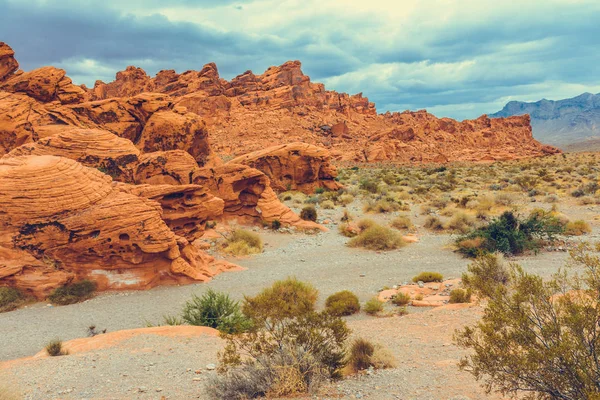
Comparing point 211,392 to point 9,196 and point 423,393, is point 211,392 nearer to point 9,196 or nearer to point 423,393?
point 423,393

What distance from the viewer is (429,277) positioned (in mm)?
12797

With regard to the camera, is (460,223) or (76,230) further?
(460,223)

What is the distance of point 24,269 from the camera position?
39.2 feet

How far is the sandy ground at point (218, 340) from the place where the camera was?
596 cm

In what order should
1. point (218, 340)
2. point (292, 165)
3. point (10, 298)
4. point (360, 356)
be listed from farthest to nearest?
point (292, 165) → point (10, 298) → point (218, 340) → point (360, 356)

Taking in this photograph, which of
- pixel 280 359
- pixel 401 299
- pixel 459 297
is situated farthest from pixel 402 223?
pixel 280 359

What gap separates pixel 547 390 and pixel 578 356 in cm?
44

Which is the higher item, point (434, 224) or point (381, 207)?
point (381, 207)

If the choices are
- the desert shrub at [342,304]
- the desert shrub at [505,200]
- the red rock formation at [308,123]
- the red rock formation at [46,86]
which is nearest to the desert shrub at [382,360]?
the desert shrub at [342,304]

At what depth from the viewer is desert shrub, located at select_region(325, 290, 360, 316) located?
10.1 meters

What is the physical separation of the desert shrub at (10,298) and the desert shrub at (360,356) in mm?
9776

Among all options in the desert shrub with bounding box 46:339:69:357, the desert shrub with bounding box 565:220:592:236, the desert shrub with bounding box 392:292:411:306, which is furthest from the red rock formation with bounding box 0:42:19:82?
the desert shrub with bounding box 565:220:592:236

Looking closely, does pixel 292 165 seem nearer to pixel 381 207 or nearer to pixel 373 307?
pixel 381 207

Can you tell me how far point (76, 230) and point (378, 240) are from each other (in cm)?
1133
